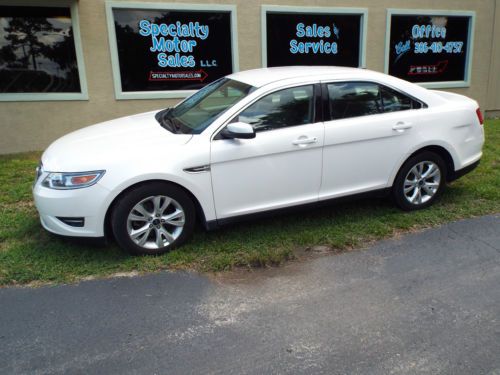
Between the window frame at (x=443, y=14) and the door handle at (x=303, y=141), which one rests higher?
the window frame at (x=443, y=14)

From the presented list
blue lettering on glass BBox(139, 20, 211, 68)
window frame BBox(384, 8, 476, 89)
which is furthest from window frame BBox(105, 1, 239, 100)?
window frame BBox(384, 8, 476, 89)

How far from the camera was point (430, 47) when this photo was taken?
1096cm

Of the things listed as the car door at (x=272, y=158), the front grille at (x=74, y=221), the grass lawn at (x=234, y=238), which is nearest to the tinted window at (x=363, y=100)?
the car door at (x=272, y=158)

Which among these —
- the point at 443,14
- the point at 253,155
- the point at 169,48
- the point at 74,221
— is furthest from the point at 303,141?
the point at 443,14

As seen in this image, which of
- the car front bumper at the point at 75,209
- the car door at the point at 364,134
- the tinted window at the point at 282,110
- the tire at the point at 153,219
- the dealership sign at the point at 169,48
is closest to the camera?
the car front bumper at the point at 75,209

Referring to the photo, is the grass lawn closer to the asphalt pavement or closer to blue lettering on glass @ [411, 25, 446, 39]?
the asphalt pavement

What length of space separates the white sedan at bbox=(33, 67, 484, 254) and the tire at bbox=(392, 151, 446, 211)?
0.01m

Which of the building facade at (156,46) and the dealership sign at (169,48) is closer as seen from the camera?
the building facade at (156,46)

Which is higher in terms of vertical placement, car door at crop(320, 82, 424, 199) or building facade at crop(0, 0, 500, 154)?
building facade at crop(0, 0, 500, 154)

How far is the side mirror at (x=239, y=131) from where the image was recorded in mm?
3969

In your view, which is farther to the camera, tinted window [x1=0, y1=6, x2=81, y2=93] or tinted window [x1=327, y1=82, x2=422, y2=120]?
tinted window [x1=0, y1=6, x2=81, y2=93]

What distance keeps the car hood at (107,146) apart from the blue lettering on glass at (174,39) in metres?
4.64

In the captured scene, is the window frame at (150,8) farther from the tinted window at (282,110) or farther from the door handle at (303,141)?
the door handle at (303,141)

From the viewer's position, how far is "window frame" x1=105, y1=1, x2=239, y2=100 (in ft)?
27.5
